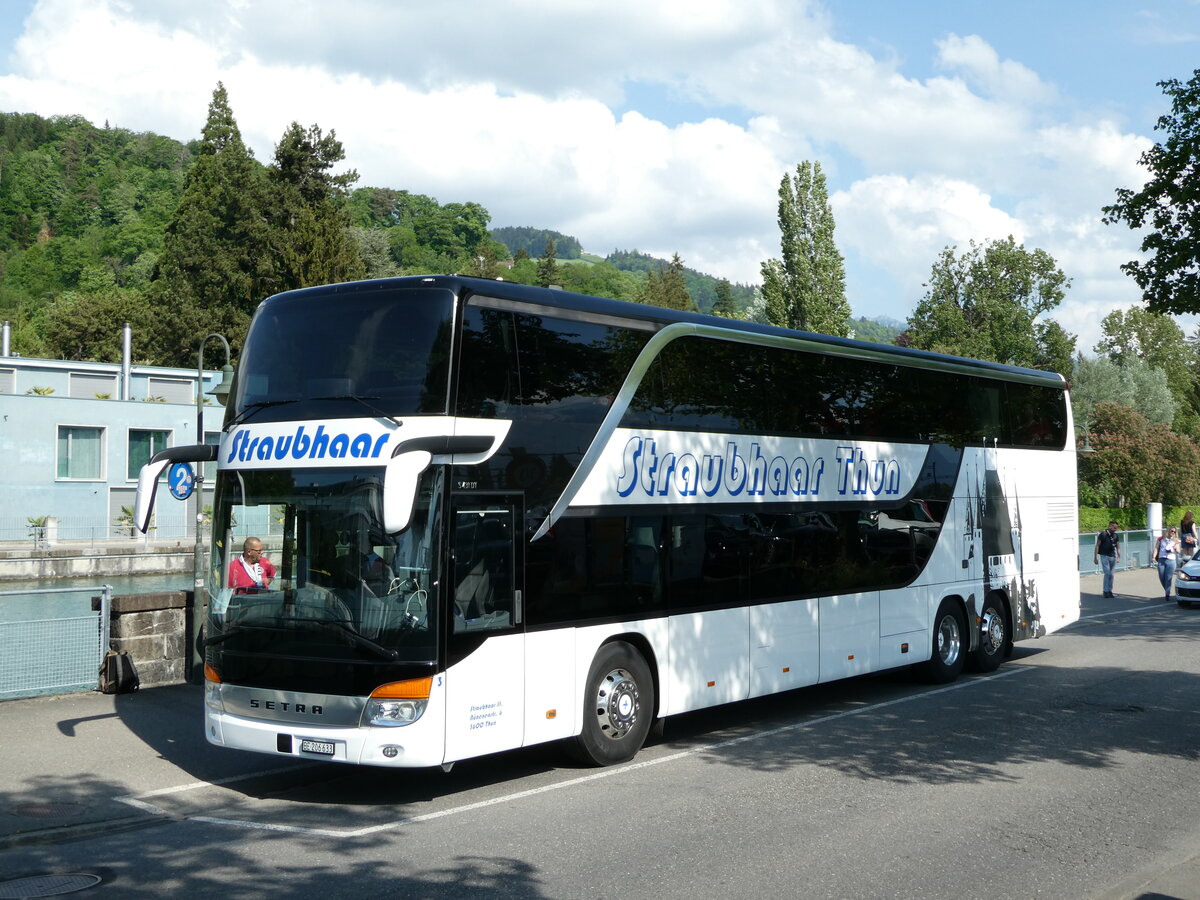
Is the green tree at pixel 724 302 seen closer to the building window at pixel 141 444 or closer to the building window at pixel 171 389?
the building window at pixel 171 389

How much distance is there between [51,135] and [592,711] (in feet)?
532

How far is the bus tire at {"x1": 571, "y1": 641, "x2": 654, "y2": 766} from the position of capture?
10281 mm

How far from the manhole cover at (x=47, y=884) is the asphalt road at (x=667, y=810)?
0.21 ft

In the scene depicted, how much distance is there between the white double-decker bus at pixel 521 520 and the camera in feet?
28.9

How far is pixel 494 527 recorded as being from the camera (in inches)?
368

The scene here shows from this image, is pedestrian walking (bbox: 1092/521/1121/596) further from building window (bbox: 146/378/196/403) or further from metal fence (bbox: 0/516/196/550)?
building window (bbox: 146/378/196/403)

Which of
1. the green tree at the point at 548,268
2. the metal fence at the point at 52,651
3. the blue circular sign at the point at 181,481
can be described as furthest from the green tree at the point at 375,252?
the blue circular sign at the point at 181,481

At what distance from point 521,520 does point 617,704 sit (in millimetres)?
2111

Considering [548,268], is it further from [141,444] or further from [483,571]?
[483,571]

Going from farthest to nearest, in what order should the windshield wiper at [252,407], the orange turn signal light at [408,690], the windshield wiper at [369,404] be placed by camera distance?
the windshield wiper at [252,407] < the windshield wiper at [369,404] < the orange turn signal light at [408,690]

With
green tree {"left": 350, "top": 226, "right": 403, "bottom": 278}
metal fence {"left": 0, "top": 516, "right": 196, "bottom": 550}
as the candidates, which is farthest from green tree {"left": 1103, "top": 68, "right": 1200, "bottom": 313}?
green tree {"left": 350, "top": 226, "right": 403, "bottom": 278}

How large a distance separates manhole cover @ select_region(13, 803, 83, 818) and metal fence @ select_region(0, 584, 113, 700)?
13.7 feet

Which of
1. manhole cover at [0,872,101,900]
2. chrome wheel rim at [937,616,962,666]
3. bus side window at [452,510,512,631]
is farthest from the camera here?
chrome wheel rim at [937,616,962,666]

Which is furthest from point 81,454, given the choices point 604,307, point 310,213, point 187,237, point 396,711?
point 396,711
